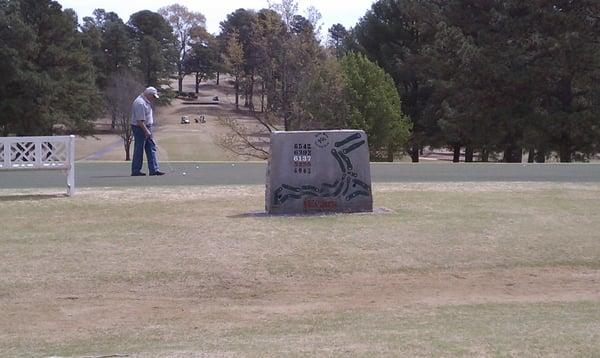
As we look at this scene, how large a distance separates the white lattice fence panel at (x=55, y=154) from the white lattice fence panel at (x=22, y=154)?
21cm

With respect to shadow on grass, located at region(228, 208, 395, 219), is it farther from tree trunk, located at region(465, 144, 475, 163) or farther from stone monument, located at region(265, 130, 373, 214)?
tree trunk, located at region(465, 144, 475, 163)

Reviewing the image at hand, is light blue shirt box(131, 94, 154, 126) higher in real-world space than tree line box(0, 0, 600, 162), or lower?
lower

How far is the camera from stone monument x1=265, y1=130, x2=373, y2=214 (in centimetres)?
1333

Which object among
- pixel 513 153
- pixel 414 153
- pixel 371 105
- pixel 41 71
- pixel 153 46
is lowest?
pixel 414 153

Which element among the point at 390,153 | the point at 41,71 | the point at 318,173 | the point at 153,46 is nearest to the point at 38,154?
the point at 318,173

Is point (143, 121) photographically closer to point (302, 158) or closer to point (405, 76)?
point (302, 158)

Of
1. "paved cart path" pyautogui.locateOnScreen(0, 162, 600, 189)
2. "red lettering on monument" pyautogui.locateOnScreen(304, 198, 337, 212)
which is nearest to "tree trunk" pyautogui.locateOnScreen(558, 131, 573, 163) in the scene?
"paved cart path" pyautogui.locateOnScreen(0, 162, 600, 189)

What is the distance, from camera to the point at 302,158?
1338 centimetres

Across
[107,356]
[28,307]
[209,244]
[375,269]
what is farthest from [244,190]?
[107,356]

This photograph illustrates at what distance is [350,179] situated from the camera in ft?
44.3

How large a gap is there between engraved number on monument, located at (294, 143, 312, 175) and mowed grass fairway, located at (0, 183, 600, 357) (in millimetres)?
889

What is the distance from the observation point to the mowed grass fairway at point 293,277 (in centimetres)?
752

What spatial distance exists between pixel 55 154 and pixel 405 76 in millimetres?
40777

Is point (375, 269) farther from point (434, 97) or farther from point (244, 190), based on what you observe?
point (434, 97)
